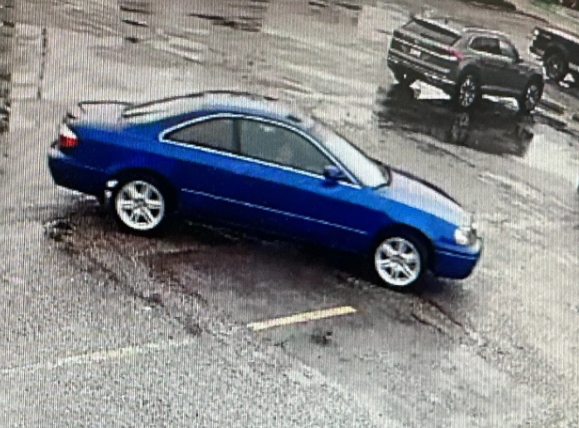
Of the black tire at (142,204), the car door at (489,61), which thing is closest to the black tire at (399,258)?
the black tire at (142,204)

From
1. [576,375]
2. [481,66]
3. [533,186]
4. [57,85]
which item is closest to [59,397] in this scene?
[576,375]

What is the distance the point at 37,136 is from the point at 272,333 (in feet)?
18.7

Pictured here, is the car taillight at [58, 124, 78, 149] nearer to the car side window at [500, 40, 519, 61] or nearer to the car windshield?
the car windshield

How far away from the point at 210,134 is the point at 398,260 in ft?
7.82

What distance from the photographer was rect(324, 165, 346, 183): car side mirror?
36.9 feet

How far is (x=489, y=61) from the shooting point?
21.9m

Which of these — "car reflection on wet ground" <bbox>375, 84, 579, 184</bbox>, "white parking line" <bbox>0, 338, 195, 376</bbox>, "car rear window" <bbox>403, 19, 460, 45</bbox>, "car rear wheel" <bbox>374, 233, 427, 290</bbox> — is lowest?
"car reflection on wet ground" <bbox>375, 84, 579, 184</bbox>

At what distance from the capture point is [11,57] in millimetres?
17828

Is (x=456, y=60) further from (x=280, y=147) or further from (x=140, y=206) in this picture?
(x=140, y=206)

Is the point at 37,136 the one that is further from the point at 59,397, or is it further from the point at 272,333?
the point at 59,397

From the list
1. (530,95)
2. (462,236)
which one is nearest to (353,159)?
(462,236)

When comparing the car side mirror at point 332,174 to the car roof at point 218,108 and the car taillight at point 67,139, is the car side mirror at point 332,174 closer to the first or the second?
the car roof at point 218,108

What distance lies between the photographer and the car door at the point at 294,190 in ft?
36.8

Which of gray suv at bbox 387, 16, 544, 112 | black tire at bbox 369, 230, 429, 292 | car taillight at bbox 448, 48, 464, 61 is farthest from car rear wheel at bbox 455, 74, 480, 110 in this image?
black tire at bbox 369, 230, 429, 292
